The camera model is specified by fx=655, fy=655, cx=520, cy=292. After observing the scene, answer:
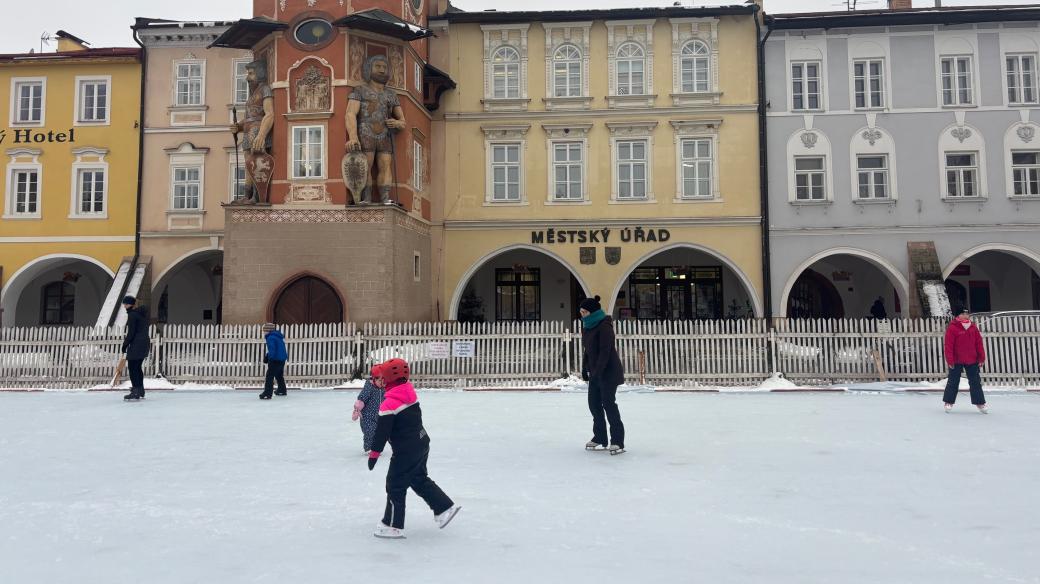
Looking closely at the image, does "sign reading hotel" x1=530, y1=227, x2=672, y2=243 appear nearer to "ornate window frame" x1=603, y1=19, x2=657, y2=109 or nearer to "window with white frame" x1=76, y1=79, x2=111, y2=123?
"ornate window frame" x1=603, y1=19, x2=657, y2=109

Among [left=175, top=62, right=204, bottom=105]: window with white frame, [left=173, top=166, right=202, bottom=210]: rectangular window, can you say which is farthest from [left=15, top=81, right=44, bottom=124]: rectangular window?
[left=173, top=166, right=202, bottom=210]: rectangular window

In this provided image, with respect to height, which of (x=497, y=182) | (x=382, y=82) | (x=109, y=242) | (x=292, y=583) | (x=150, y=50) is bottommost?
(x=292, y=583)

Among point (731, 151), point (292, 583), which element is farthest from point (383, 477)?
point (731, 151)

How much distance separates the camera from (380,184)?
1911 centimetres

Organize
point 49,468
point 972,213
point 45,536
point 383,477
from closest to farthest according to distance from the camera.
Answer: point 45,536 < point 383,477 < point 49,468 < point 972,213

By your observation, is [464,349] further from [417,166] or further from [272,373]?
[417,166]

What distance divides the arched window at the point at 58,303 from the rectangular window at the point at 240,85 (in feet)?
35.4

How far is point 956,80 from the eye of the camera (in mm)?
21781

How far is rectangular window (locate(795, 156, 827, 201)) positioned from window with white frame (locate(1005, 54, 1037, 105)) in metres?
6.42

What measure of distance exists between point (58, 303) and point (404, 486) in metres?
27.1

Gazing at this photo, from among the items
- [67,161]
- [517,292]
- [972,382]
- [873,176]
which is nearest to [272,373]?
[517,292]

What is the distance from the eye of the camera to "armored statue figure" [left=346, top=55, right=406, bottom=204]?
18.8 metres

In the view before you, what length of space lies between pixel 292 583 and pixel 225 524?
5.36 feet

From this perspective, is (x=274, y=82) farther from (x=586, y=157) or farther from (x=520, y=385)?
(x=520, y=385)
